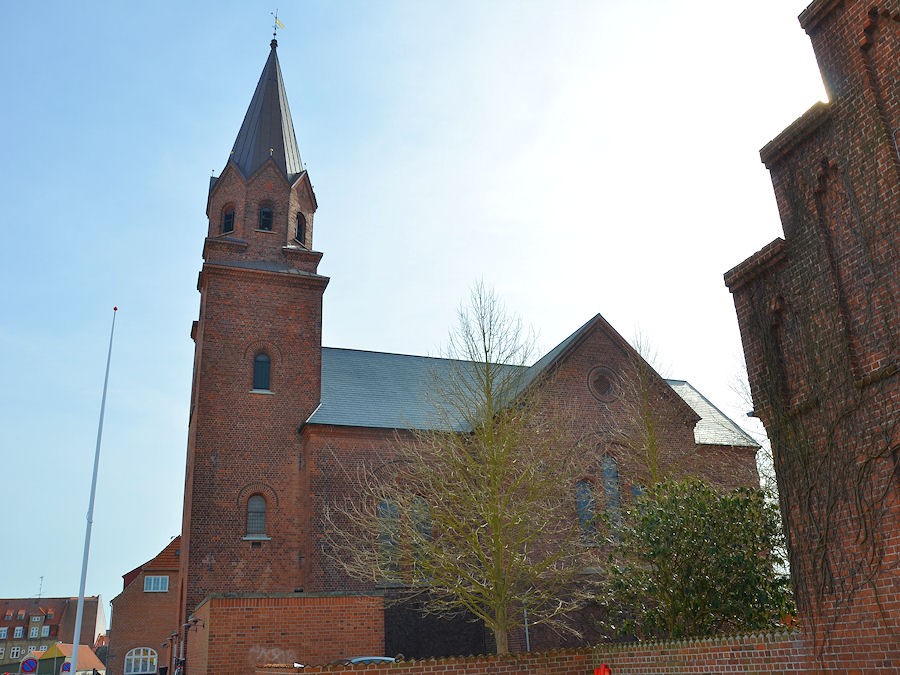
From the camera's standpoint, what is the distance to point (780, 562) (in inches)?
562

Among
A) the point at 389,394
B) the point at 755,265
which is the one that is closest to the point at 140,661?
the point at 389,394

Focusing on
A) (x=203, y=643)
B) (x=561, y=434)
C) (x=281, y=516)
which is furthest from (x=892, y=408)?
(x=281, y=516)

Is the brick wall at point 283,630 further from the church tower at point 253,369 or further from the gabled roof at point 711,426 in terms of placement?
the gabled roof at point 711,426

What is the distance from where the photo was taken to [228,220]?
29328 millimetres

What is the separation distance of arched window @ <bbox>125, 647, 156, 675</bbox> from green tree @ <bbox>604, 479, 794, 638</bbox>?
4135 centimetres

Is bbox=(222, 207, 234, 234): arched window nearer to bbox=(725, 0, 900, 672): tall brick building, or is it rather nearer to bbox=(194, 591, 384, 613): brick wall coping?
bbox=(194, 591, 384, 613): brick wall coping

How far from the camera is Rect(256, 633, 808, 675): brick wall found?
34.0 ft

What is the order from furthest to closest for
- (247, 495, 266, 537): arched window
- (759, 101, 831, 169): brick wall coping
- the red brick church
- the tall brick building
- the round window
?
the round window < (247, 495, 266, 537): arched window < the red brick church < (759, 101, 831, 169): brick wall coping < the tall brick building

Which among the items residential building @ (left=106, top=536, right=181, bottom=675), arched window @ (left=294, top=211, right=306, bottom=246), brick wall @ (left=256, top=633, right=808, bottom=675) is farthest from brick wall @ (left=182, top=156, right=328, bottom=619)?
residential building @ (left=106, top=536, right=181, bottom=675)

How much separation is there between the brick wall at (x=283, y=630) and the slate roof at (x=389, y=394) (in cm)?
739

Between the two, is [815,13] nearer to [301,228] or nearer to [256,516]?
[256,516]

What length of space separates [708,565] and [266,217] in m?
21.4


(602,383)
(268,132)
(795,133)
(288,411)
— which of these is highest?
(268,132)

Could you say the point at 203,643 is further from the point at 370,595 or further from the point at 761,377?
the point at 761,377
